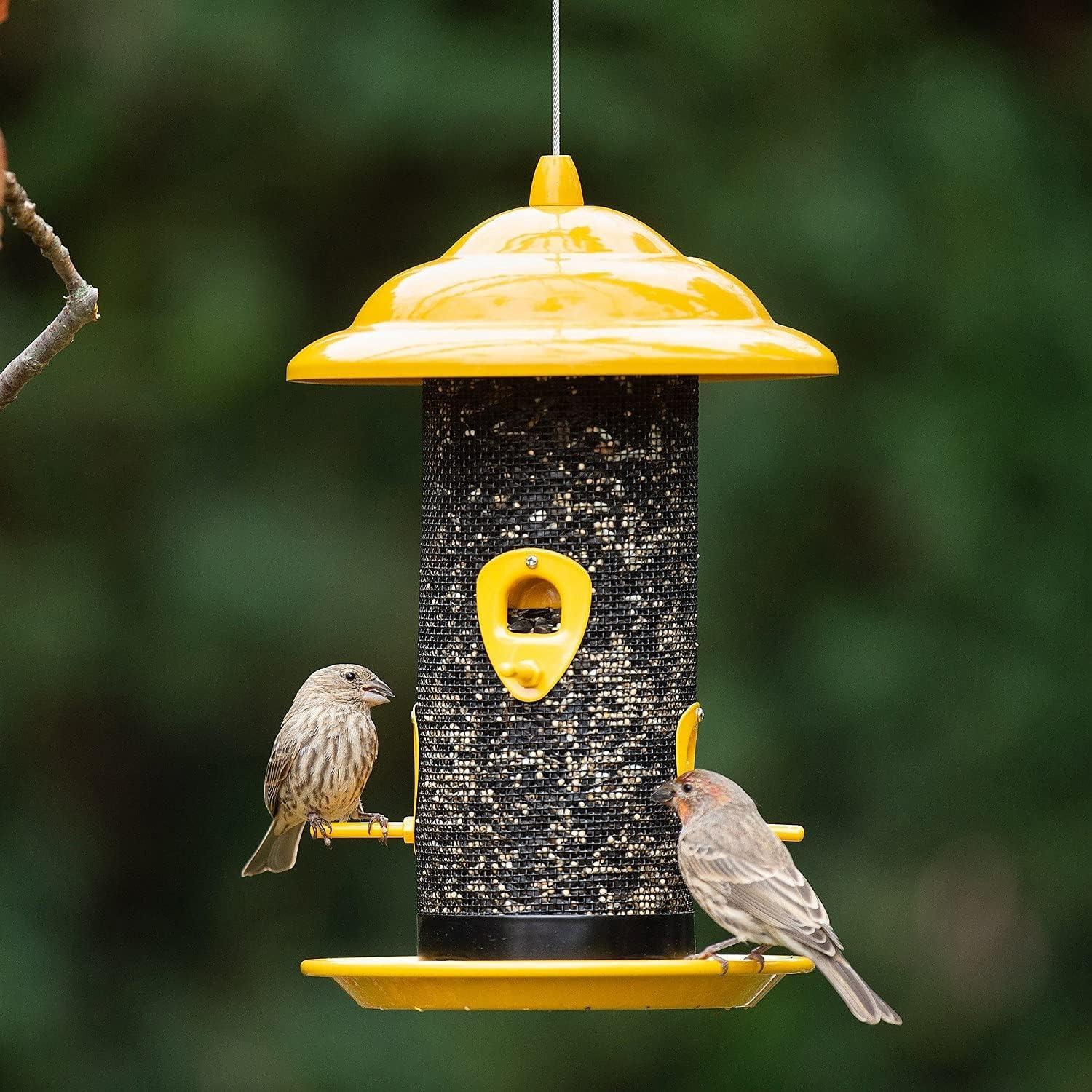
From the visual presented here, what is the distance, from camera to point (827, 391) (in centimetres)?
974

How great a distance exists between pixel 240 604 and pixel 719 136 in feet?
8.86

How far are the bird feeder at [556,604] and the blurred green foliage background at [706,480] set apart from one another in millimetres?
3765

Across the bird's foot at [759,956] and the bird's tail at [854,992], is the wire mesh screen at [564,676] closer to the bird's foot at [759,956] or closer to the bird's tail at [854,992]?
the bird's foot at [759,956]

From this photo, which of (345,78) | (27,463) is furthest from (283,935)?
(345,78)

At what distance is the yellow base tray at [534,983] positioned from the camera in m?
4.95

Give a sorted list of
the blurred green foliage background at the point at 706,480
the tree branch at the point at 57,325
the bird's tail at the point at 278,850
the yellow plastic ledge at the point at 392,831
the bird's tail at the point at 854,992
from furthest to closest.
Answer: the blurred green foliage background at the point at 706,480 < the bird's tail at the point at 278,850 < the yellow plastic ledge at the point at 392,831 < the bird's tail at the point at 854,992 < the tree branch at the point at 57,325

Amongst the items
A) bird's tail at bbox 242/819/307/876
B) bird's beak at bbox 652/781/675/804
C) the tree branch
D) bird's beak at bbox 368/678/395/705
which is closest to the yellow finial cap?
bird's beak at bbox 652/781/675/804

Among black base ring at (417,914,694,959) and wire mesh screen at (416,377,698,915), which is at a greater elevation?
wire mesh screen at (416,377,698,915)

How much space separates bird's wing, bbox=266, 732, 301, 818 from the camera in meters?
6.48

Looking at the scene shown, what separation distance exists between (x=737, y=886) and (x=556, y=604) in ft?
2.61

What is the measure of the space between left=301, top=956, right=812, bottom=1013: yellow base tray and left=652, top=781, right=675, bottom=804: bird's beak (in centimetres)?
44

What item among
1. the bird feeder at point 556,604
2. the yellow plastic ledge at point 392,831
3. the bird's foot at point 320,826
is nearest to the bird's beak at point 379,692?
the bird's foot at point 320,826

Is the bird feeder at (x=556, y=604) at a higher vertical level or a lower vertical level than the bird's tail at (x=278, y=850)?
higher

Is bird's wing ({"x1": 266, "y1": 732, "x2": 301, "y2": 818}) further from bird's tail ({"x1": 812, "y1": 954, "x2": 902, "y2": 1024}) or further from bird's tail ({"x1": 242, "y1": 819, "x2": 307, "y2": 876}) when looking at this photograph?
bird's tail ({"x1": 812, "y1": 954, "x2": 902, "y2": 1024})
